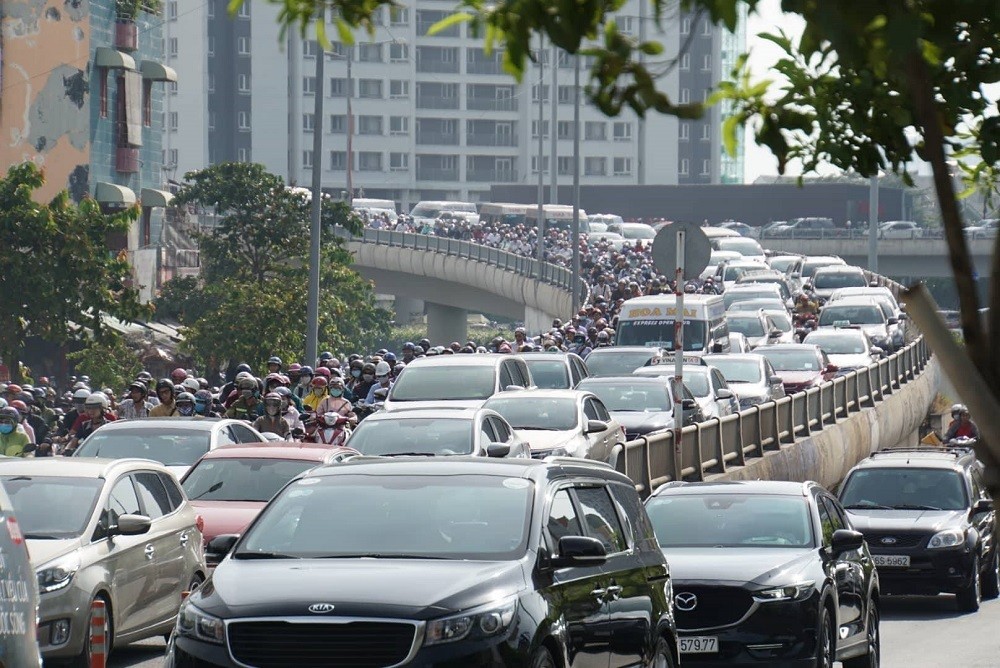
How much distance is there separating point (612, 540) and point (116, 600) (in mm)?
3714

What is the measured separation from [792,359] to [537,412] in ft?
57.5

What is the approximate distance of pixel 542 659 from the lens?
894 centimetres

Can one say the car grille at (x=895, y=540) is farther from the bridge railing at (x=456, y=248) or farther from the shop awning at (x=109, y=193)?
the bridge railing at (x=456, y=248)

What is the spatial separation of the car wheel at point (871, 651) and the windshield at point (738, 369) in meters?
20.0

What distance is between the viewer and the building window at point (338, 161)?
490 feet

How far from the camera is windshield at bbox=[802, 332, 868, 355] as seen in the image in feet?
145

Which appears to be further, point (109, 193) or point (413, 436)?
point (109, 193)

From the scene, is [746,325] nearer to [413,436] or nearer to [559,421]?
[559,421]

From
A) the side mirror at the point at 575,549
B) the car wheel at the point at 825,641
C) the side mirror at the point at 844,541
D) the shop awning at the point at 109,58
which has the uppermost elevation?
the shop awning at the point at 109,58

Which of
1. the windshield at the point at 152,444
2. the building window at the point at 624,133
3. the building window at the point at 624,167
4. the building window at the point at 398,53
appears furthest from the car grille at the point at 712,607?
the building window at the point at 624,167

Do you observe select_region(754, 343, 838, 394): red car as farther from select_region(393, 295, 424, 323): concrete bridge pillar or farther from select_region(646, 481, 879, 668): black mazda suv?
select_region(393, 295, 424, 323): concrete bridge pillar

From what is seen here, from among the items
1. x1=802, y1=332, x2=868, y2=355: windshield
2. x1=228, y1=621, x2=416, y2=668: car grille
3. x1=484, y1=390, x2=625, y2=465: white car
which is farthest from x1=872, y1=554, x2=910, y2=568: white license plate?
x1=802, y1=332, x2=868, y2=355: windshield

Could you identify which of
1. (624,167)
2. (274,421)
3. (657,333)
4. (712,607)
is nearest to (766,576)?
(712,607)

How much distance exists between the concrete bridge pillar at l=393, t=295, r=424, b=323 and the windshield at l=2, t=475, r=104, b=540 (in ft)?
382
